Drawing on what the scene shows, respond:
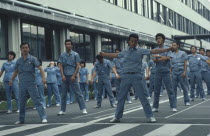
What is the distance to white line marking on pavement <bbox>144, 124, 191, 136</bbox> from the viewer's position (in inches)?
321

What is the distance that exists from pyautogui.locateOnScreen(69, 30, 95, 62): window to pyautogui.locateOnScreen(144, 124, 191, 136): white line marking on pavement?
21.2 meters

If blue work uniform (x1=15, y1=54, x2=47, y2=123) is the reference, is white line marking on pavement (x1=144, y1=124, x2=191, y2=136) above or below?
below

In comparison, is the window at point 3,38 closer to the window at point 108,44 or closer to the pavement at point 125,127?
the pavement at point 125,127

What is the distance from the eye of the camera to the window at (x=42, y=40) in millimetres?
24938

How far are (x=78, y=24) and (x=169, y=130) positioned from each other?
19.8 meters

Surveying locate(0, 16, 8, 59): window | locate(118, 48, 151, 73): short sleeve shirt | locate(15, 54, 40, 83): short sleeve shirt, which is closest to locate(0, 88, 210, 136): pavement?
locate(15, 54, 40, 83): short sleeve shirt

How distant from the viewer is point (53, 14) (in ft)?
81.5

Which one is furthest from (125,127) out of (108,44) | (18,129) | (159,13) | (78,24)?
(159,13)

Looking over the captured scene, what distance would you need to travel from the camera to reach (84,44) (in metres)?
32.1

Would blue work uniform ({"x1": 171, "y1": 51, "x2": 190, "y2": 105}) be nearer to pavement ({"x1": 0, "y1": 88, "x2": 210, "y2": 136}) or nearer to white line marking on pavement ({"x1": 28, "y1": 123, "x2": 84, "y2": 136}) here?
pavement ({"x1": 0, "y1": 88, "x2": 210, "y2": 136})

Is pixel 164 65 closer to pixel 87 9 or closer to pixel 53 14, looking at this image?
pixel 53 14

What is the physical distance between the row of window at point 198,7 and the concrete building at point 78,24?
12.9m

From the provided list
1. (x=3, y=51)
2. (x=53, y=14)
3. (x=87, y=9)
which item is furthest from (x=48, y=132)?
(x=87, y=9)

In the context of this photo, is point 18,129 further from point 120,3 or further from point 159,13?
point 159,13
